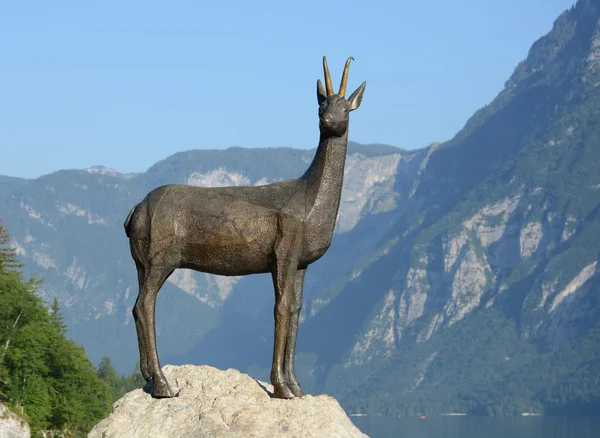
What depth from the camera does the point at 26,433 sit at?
207 feet

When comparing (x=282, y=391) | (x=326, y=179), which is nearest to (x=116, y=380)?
(x=282, y=391)

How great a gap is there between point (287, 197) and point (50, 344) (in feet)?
183

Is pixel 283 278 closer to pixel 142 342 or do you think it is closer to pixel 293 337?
pixel 293 337

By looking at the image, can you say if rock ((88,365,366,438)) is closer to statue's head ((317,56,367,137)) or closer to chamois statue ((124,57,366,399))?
chamois statue ((124,57,366,399))

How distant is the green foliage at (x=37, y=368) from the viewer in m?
73.8

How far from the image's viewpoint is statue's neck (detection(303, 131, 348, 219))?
23.9 meters

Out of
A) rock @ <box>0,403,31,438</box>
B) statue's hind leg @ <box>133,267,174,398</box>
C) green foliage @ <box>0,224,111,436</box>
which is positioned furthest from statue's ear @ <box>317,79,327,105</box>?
green foliage @ <box>0,224,111,436</box>

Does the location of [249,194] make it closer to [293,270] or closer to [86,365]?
[293,270]

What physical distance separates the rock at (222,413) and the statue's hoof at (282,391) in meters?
0.10

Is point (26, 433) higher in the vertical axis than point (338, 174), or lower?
lower

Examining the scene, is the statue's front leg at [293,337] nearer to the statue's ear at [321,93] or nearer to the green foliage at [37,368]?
the statue's ear at [321,93]

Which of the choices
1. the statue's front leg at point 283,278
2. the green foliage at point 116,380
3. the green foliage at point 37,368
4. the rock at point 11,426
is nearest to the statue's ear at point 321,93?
the statue's front leg at point 283,278

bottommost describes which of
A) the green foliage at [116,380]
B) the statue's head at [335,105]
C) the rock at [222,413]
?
the green foliage at [116,380]

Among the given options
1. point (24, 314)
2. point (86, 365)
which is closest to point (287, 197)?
point (24, 314)
